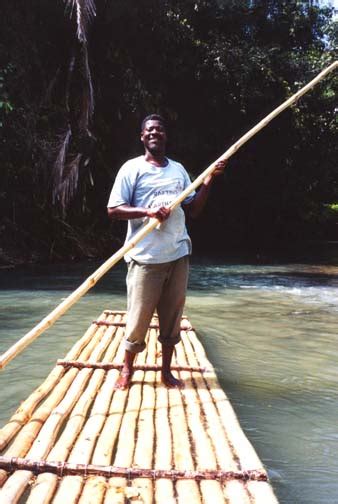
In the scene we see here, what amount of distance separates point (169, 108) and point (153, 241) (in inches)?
388

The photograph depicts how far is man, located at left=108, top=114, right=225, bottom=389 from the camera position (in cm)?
254

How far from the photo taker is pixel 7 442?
1.93 meters

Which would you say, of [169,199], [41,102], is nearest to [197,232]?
[41,102]

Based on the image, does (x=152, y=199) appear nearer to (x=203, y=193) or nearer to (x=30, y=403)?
(x=203, y=193)

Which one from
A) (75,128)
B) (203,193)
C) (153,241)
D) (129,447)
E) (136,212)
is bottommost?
(129,447)

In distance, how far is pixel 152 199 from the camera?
256 cm

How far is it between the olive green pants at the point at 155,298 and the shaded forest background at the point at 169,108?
587 centimetres

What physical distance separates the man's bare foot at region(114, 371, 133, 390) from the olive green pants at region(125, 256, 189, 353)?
0.40 ft

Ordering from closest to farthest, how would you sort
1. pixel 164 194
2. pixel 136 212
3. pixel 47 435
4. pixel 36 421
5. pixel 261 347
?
pixel 47 435
pixel 36 421
pixel 136 212
pixel 164 194
pixel 261 347

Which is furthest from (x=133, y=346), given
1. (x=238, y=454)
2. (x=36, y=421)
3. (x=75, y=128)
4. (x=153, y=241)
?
(x=75, y=128)

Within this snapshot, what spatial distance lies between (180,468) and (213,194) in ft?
47.7

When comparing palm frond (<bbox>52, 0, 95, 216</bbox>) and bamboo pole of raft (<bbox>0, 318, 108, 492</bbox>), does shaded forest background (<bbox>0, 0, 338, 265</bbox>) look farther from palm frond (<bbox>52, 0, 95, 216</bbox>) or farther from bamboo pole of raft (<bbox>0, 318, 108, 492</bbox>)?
bamboo pole of raft (<bbox>0, 318, 108, 492</bbox>)

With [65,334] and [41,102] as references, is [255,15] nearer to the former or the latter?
[41,102]

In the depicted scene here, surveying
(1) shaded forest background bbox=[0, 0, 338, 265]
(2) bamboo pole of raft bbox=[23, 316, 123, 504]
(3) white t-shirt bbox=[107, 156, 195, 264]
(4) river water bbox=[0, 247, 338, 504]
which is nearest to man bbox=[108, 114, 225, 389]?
(3) white t-shirt bbox=[107, 156, 195, 264]
